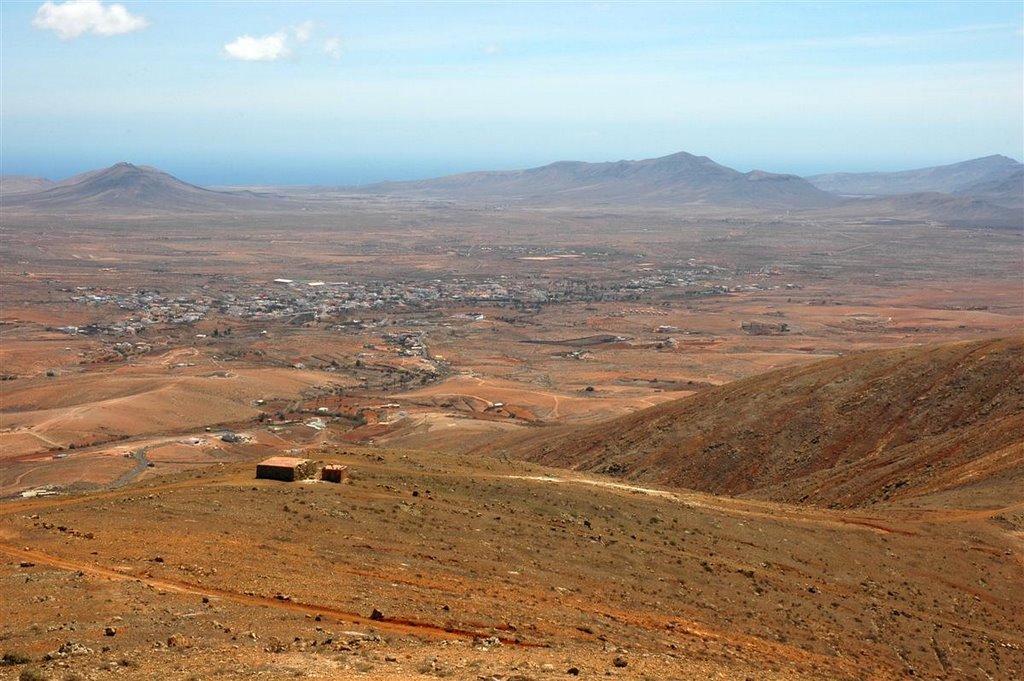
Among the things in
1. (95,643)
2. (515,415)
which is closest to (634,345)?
(515,415)

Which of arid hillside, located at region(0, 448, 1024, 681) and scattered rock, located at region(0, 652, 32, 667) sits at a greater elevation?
scattered rock, located at region(0, 652, 32, 667)

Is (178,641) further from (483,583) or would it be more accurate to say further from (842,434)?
(842,434)

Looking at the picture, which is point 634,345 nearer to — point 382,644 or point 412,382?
point 412,382

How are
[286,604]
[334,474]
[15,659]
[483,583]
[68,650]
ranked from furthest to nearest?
[334,474], [483,583], [286,604], [68,650], [15,659]

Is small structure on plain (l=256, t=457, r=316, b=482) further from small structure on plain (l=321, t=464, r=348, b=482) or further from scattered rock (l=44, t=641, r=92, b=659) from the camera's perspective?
scattered rock (l=44, t=641, r=92, b=659)

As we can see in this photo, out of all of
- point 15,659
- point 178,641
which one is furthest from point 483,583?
Result: point 15,659

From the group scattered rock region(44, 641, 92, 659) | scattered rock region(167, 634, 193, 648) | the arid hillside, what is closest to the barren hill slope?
the arid hillside
